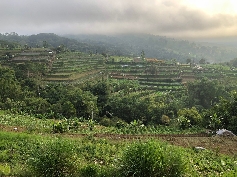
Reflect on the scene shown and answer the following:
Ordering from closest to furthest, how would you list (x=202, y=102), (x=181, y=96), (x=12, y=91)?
(x=12, y=91) < (x=202, y=102) < (x=181, y=96)

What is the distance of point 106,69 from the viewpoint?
272 feet

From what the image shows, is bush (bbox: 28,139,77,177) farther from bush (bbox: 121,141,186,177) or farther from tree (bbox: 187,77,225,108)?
tree (bbox: 187,77,225,108)

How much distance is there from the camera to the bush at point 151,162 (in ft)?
31.0

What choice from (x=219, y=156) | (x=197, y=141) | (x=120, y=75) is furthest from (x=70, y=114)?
(x=120, y=75)

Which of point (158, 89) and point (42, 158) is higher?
point (42, 158)

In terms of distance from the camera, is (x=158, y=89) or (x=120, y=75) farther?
(x=120, y=75)

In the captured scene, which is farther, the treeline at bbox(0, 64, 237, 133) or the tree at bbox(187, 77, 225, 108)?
the tree at bbox(187, 77, 225, 108)

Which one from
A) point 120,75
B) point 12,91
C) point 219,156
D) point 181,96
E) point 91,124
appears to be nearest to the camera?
point 219,156

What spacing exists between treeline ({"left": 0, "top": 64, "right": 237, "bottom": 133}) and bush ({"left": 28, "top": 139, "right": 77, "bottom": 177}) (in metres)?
17.8

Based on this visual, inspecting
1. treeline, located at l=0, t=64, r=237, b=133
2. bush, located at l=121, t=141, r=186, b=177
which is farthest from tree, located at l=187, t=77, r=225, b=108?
bush, located at l=121, t=141, r=186, b=177

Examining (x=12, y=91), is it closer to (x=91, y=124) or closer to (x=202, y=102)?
(x=91, y=124)

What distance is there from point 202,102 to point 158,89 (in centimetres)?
1951

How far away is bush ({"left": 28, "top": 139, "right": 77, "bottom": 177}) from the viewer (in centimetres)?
994

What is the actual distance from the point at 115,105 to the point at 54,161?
32.4 metres
